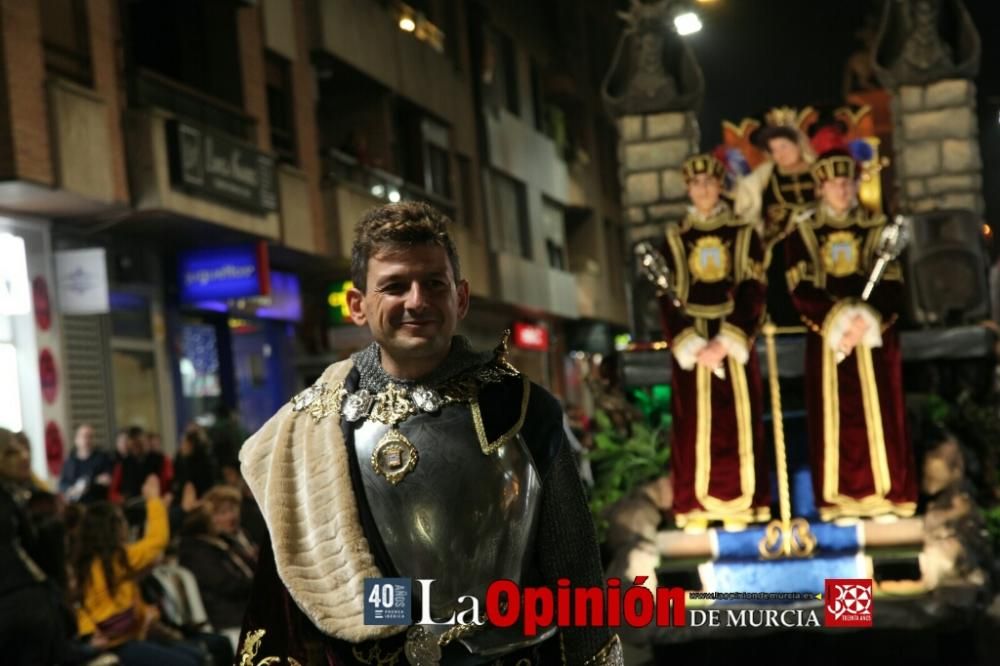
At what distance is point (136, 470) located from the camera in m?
14.0

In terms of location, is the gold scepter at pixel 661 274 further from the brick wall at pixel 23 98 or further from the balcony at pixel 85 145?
the balcony at pixel 85 145

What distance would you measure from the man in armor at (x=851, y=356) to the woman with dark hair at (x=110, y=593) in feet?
12.7

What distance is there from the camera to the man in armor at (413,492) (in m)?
3.36

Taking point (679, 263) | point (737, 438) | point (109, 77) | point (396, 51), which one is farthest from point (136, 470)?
point (396, 51)

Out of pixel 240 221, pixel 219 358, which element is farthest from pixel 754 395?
pixel 219 358

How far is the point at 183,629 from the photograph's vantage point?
9.12 m

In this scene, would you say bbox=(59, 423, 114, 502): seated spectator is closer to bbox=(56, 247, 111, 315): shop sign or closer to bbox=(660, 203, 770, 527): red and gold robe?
bbox=(56, 247, 111, 315): shop sign

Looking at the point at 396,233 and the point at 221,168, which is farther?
the point at 221,168

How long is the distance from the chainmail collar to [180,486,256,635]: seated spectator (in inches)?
239

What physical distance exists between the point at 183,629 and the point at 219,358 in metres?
12.5

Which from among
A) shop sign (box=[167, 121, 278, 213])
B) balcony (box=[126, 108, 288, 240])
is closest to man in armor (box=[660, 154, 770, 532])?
balcony (box=[126, 108, 288, 240])

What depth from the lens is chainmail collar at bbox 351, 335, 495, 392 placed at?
3.49 meters

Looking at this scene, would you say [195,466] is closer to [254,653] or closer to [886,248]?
[886,248]

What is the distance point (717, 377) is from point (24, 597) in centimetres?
395
